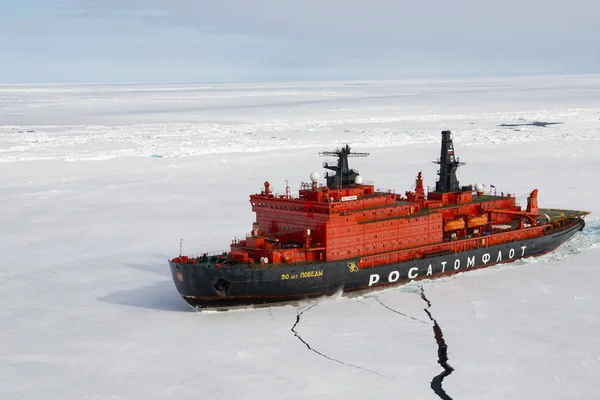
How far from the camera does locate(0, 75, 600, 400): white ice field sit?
17562mm

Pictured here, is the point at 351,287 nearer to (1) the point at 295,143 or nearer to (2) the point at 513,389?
(2) the point at 513,389

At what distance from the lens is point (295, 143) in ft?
211

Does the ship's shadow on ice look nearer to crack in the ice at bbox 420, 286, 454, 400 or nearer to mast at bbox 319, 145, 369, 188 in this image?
mast at bbox 319, 145, 369, 188

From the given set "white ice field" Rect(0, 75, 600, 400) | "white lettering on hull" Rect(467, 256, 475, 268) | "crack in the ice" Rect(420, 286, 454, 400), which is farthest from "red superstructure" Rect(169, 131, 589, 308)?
"crack in the ice" Rect(420, 286, 454, 400)

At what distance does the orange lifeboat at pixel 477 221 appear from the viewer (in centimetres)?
3069

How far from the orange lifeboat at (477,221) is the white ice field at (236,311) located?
2.19 metres

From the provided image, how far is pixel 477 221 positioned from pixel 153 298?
12.8 m

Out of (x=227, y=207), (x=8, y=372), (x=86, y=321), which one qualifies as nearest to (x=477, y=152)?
(x=227, y=207)

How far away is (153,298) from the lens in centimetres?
2481

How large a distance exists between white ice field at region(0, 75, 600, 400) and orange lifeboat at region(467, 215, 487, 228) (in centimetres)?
219

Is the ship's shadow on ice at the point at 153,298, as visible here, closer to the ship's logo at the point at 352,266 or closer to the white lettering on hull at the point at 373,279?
the ship's logo at the point at 352,266

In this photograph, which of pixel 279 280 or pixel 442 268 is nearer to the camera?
pixel 279 280

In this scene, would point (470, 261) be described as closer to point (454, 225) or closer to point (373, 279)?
point (454, 225)

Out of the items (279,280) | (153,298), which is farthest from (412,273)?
(153,298)
